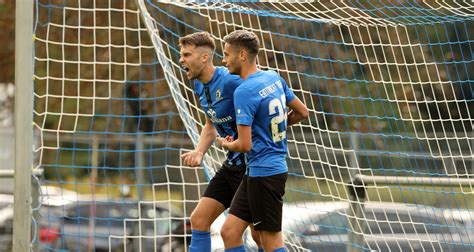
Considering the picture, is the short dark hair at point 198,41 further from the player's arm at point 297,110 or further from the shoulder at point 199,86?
the player's arm at point 297,110

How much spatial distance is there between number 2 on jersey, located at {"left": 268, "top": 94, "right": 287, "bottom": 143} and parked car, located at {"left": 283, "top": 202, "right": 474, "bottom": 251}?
299 cm

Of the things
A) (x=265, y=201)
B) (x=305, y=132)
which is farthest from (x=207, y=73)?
(x=305, y=132)

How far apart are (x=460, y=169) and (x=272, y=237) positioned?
245 inches

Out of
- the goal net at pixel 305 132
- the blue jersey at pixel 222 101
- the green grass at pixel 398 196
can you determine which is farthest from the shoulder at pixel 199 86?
the green grass at pixel 398 196

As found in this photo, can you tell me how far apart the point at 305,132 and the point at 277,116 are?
704 centimetres

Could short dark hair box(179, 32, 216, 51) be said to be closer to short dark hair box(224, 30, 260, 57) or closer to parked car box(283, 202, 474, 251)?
short dark hair box(224, 30, 260, 57)

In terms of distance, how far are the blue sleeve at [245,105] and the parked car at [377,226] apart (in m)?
3.25

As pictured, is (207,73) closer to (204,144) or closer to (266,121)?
(204,144)

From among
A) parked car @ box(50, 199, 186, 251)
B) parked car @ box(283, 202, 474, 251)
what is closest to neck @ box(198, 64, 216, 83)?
parked car @ box(283, 202, 474, 251)

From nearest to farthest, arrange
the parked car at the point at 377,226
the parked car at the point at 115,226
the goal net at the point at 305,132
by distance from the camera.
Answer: the goal net at the point at 305,132 < the parked car at the point at 377,226 < the parked car at the point at 115,226

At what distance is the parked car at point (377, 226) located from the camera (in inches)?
366

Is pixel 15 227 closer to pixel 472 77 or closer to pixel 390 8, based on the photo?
pixel 390 8

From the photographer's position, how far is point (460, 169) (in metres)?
11.8

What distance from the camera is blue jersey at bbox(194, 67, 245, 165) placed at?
21.0 feet
